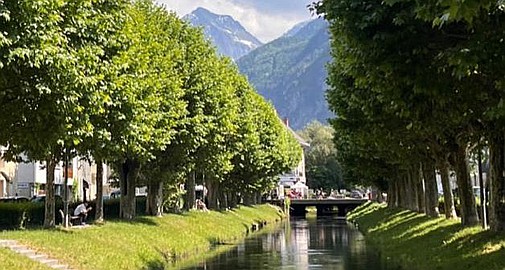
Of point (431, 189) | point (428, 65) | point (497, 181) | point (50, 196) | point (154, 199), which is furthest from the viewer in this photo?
point (154, 199)

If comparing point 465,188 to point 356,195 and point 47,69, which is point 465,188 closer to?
point 47,69

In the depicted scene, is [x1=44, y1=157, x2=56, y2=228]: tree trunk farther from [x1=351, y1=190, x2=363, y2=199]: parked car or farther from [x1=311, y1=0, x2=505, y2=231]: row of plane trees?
[x1=351, y1=190, x2=363, y2=199]: parked car

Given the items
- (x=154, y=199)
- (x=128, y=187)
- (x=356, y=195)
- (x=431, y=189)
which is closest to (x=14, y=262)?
(x=128, y=187)

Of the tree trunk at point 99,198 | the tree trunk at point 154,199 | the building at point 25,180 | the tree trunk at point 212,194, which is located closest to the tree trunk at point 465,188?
the tree trunk at point 99,198

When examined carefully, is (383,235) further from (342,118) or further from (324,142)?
(324,142)

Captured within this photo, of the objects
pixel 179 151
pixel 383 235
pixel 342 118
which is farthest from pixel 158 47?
pixel 383 235

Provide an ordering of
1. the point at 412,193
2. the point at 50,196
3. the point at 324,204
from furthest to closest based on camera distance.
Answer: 1. the point at 324,204
2. the point at 412,193
3. the point at 50,196

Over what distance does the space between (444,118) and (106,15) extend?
38.9ft

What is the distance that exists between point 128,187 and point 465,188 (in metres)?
21.3

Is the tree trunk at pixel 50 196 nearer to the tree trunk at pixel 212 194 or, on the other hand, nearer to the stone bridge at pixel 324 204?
the tree trunk at pixel 212 194

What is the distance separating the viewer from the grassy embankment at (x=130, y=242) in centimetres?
2881

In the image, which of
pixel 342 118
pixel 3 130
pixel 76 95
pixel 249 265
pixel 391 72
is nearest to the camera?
pixel 391 72

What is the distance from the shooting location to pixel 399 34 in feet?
58.1

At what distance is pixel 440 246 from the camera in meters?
31.8
